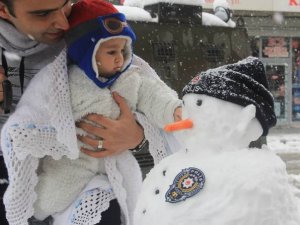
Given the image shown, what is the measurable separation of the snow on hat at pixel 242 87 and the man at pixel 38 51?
698 millimetres

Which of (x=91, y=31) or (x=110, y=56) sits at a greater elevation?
(x=91, y=31)

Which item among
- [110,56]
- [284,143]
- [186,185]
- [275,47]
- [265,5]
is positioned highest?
[110,56]

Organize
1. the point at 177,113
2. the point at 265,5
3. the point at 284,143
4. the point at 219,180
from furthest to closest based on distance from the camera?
the point at 265,5, the point at 284,143, the point at 177,113, the point at 219,180

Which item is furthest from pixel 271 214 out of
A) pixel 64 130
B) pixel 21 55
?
pixel 21 55

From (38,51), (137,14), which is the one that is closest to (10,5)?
(38,51)

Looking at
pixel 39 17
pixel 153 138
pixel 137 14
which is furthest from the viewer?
pixel 137 14

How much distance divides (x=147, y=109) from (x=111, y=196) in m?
0.37

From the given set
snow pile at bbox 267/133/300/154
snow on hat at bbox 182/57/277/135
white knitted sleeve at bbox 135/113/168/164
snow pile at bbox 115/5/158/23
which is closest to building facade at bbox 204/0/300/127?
snow pile at bbox 267/133/300/154

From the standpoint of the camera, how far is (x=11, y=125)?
1.67 m

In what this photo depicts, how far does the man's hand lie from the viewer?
187cm

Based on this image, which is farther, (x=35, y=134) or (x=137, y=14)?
(x=137, y=14)

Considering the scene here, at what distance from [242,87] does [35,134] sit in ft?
2.74

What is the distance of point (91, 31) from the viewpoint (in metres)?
1.78

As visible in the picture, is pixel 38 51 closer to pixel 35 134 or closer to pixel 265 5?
pixel 35 134
